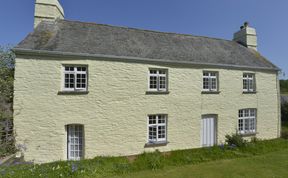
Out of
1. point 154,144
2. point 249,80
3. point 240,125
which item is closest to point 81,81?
point 154,144

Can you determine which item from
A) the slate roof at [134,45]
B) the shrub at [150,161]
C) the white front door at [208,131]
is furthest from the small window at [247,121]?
the shrub at [150,161]

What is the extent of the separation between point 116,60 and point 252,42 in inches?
541

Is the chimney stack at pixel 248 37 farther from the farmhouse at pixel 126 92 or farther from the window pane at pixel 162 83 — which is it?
the window pane at pixel 162 83

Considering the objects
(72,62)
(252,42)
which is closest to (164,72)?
(72,62)

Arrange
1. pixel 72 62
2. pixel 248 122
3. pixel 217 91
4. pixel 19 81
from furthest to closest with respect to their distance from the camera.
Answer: pixel 248 122
pixel 217 91
pixel 72 62
pixel 19 81

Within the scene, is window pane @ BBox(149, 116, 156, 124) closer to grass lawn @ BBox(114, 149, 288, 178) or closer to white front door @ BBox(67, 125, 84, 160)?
grass lawn @ BBox(114, 149, 288, 178)

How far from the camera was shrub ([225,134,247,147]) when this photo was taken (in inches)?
452

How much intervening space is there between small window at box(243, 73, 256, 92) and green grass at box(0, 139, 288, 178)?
13.7 feet

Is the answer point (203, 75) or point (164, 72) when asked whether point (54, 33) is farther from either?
point (203, 75)

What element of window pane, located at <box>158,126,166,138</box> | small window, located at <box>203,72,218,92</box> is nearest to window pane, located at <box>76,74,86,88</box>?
window pane, located at <box>158,126,166,138</box>

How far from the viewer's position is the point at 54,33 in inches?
411

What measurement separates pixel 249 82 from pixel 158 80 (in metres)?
7.84

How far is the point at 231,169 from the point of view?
8578 mm

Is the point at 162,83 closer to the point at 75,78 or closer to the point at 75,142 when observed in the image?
the point at 75,78
